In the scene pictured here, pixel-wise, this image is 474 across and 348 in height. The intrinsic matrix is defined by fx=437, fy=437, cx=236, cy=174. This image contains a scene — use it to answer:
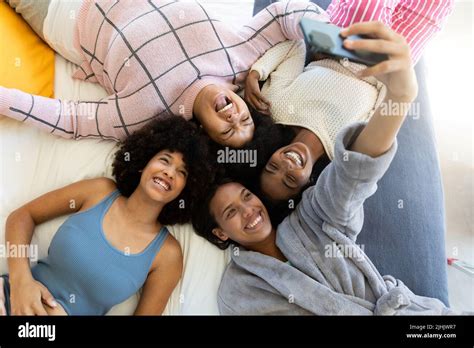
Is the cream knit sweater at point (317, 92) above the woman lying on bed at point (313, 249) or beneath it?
above

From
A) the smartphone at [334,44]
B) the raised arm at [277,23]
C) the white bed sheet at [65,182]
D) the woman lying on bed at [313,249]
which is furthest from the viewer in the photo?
the raised arm at [277,23]

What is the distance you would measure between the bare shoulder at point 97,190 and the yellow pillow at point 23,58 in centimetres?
25

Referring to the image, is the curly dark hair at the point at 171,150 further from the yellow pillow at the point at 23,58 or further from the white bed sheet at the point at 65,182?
the yellow pillow at the point at 23,58

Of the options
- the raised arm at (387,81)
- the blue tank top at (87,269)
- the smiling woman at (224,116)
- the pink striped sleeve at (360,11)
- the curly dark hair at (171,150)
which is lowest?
the blue tank top at (87,269)

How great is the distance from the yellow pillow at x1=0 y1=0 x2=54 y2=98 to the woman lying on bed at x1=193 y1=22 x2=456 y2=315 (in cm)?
46

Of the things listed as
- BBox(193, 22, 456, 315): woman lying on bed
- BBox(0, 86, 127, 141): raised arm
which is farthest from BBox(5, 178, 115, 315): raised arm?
BBox(193, 22, 456, 315): woman lying on bed

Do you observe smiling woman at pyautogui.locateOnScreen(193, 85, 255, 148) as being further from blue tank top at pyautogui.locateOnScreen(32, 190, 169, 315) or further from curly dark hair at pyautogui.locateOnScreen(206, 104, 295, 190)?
blue tank top at pyautogui.locateOnScreen(32, 190, 169, 315)

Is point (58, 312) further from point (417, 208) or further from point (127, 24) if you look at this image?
point (417, 208)

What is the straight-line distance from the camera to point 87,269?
832 millimetres

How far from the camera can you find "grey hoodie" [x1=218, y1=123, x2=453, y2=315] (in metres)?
0.80

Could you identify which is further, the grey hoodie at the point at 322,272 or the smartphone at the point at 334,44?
the grey hoodie at the point at 322,272

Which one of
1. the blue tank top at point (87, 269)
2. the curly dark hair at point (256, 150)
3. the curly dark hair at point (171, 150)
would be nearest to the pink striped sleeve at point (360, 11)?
the curly dark hair at point (256, 150)

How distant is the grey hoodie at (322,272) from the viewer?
80 centimetres

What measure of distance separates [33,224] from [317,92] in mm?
653
